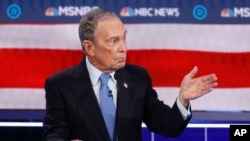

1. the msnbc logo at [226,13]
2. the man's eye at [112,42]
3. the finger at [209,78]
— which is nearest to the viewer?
A: the finger at [209,78]

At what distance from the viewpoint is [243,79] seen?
97.8 inches

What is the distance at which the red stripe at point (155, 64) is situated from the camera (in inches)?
97.9

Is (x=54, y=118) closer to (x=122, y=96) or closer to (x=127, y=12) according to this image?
(x=122, y=96)

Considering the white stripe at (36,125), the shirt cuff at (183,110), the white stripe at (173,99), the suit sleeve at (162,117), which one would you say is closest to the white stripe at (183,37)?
the white stripe at (173,99)

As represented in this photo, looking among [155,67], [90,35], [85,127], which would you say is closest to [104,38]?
[90,35]

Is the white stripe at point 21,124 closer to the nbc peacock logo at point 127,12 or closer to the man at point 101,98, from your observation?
the nbc peacock logo at point 127,12

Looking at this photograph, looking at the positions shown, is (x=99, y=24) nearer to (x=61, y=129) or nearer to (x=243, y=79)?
(x=61, y=129)

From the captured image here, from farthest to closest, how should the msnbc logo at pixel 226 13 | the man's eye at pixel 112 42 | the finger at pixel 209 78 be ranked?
the msnbc logo at pixel 226 13, the man's eye at pixel 112 42, the finger at pixel 209 78

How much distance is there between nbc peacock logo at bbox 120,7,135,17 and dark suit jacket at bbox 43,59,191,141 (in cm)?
66

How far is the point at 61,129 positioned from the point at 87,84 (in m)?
0.17

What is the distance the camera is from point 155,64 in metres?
2.50

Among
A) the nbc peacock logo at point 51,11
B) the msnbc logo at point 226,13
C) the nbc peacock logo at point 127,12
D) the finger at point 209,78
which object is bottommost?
the finger at point 209,78

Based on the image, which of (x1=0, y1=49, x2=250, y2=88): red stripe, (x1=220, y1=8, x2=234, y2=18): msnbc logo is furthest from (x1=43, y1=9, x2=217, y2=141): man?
(x1=220, y1=8, x2=234, y2=18): msnbc logo

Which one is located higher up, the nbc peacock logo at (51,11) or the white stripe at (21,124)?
the nbc peacock logo at (51,11)
